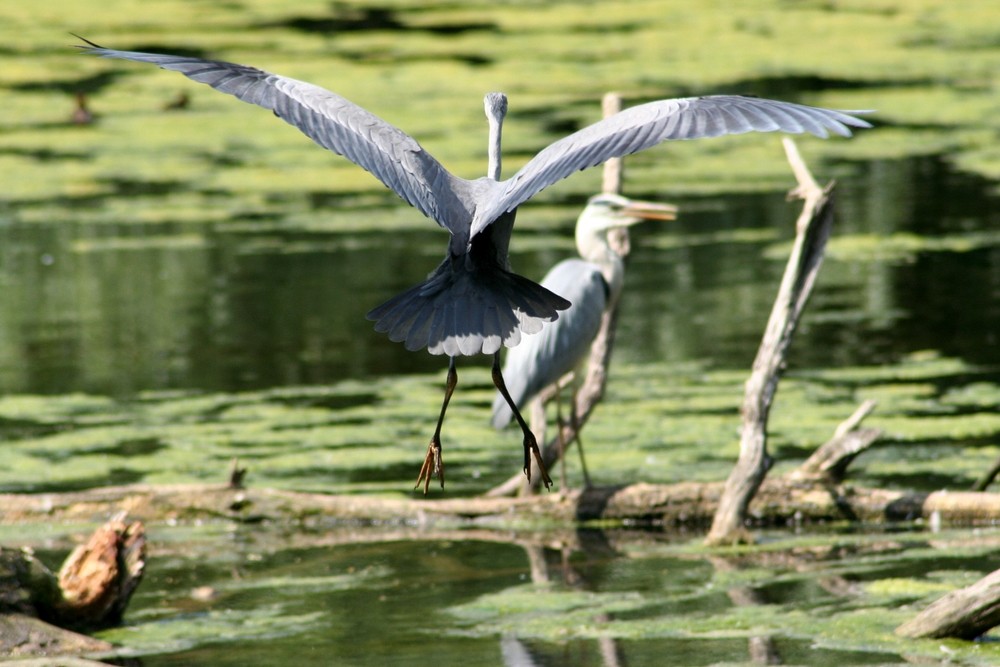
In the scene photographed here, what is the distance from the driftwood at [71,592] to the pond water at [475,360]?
0.48 ft

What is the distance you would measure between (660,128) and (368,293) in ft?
26.0

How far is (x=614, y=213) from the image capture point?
28.1 ft

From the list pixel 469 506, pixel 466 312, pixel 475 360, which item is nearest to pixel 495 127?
pixel 466 312

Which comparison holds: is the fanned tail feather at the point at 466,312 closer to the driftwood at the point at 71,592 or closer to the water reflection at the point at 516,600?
the water reflection at the point at 516,600

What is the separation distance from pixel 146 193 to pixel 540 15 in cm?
1040

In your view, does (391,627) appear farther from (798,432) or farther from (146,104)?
(146,104)

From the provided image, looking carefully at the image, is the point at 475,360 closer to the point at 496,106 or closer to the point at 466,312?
the point at 496,106

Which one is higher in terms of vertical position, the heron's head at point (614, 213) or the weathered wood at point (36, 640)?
the heron's head at point (614, 213)

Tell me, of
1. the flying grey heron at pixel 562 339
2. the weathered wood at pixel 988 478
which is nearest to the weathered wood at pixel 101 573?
the flying grey heron at pixel 562 339

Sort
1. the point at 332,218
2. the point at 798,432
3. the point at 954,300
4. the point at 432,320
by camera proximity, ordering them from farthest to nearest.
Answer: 1. the point at 332,218
2. the point at 954,300
3. the point at 798,432
4. the point at 432,320

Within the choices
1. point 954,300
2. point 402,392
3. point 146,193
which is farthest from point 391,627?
point 146,193

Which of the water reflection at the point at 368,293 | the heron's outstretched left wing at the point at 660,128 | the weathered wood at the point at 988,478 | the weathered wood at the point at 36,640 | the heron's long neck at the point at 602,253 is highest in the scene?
the heron's outstretched left wing at the point at 660,128

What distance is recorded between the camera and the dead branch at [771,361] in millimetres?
6820

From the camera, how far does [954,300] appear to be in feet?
37.7
